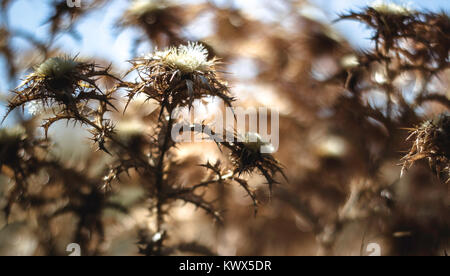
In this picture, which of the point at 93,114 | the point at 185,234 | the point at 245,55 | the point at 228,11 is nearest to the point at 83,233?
the point at 93,114

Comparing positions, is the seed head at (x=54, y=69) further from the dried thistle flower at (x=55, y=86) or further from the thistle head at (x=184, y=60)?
the thistle head at (x=184, y=60)

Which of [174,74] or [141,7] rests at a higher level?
[141,7]

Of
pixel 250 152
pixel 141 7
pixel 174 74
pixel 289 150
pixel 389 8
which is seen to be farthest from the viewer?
pixel 289 150

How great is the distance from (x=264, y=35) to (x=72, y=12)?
1686mm

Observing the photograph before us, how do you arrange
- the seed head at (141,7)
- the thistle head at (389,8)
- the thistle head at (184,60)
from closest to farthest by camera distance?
1. the thistle head at (184,60)
2. the thistle head at (389,8)
3. the seed head at (141,7)

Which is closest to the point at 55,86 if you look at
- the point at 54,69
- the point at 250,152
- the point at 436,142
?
the point at 54,69

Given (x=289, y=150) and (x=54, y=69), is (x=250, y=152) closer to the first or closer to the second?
(x=54, y=69)

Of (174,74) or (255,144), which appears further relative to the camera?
(255,144)

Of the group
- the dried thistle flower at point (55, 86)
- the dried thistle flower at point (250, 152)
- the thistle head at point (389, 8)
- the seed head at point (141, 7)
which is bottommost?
the dried thistle flower at point (250, 152)

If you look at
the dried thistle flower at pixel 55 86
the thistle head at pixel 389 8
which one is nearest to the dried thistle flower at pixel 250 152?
the dried thistle flower at pixel 55 86

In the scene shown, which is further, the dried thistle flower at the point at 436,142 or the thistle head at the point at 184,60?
the dried thistle flower at the point at 436,142

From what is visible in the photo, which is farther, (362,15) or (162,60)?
(362,15)
